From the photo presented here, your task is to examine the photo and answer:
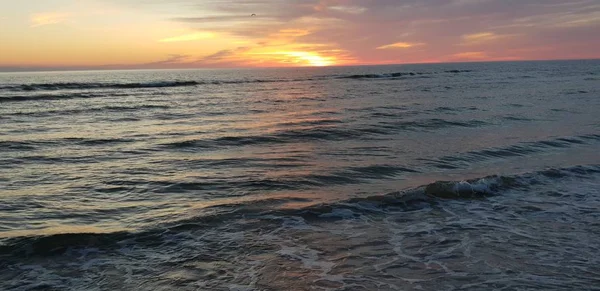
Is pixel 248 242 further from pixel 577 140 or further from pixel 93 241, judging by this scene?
pixel 577 140

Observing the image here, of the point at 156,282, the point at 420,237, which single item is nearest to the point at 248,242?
the point at 156,282

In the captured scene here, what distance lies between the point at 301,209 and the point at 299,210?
0.07 metres

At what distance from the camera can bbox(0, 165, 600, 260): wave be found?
8.36 metres

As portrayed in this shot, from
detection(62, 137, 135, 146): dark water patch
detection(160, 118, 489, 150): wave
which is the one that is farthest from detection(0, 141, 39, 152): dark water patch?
detection(160, 118, 489, 150): wave

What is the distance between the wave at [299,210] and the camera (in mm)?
8359

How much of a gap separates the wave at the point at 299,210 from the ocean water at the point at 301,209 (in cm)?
5

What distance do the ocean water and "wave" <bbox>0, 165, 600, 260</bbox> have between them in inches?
1.8

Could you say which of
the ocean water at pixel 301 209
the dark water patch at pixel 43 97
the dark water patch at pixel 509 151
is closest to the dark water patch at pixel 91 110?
the ocean water at pixel 301 209

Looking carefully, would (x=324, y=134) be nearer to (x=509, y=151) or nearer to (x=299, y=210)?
(x=509, y=151)

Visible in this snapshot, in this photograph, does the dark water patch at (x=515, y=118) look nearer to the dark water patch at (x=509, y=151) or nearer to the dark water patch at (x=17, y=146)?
the dark water patch at (x=509, y=151)

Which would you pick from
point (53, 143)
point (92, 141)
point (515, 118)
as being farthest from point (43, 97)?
point (515, 118)

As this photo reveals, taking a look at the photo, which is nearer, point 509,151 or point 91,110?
point 509,151

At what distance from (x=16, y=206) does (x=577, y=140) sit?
21513mm

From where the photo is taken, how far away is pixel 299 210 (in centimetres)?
1050
